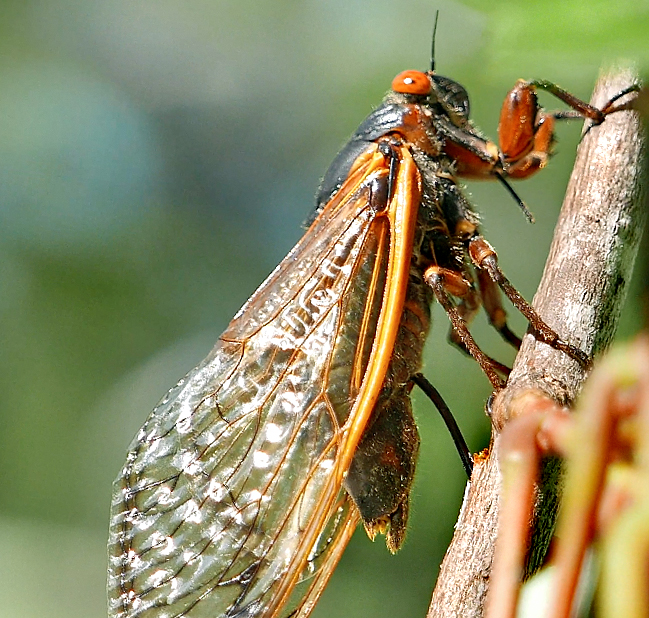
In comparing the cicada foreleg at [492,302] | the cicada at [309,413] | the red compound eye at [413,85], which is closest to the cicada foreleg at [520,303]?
the cicada at [309,413]

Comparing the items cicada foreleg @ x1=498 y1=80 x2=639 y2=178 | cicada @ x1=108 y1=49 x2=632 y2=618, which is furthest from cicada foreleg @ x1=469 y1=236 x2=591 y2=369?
cicada foreleg @ x1=498 y1=80 x2=639 y2=178

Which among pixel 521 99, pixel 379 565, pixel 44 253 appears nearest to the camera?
pixel 521 99

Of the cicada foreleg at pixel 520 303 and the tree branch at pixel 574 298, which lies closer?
the tree branch at pixel 574 298

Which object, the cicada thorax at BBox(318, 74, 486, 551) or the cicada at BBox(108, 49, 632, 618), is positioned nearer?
the cicada at BBox(108, 49, 632, 618)

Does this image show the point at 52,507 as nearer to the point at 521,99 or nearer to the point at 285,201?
the point at 285,201

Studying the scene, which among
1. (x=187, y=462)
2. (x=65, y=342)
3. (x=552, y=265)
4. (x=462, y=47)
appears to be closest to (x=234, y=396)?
(x=187, y=462)

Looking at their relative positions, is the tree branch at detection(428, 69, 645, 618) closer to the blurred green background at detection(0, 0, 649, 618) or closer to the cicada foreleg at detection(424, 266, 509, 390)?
the cicada foreleg at detection(424, 266, 509, 390)

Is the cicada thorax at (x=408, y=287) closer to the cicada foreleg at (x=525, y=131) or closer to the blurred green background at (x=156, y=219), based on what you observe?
the cicada foreleg at (x=525, y=131)

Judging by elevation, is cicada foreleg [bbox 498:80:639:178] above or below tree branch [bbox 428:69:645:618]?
→ above
